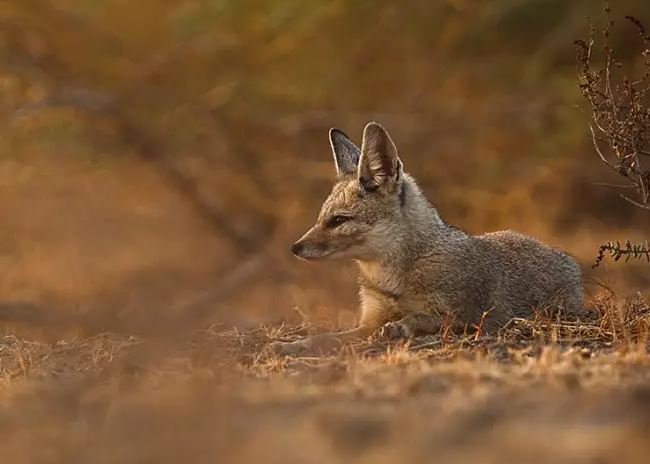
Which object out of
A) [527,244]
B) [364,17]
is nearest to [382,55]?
[364,17]

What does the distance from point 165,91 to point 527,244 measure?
7.28 meters

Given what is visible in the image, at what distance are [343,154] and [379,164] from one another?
641mm

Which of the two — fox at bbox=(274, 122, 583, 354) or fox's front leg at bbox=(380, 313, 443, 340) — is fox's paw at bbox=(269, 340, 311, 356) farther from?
fox's front leg at bbox=(380, 313, 443, 340)

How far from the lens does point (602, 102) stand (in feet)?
28.1

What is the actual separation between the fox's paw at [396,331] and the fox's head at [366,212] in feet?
2.26

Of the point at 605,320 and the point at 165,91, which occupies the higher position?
the point at 165,91

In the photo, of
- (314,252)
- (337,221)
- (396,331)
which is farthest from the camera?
(337,221)

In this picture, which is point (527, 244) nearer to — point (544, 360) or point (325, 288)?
point (544, 360)

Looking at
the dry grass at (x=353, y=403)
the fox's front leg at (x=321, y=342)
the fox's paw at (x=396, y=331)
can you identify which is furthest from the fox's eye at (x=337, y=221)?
the dry grass at (x=353, y=403)

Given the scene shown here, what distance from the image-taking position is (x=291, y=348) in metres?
7.95

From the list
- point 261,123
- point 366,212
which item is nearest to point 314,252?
point 366,212

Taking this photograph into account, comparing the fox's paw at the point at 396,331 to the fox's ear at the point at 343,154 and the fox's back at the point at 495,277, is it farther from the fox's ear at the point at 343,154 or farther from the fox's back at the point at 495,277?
the fox's ear at the point at 343,154

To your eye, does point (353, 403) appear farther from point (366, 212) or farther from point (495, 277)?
point (495, 277)

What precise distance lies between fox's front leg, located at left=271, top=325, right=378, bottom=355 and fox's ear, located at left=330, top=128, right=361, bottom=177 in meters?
1.27
